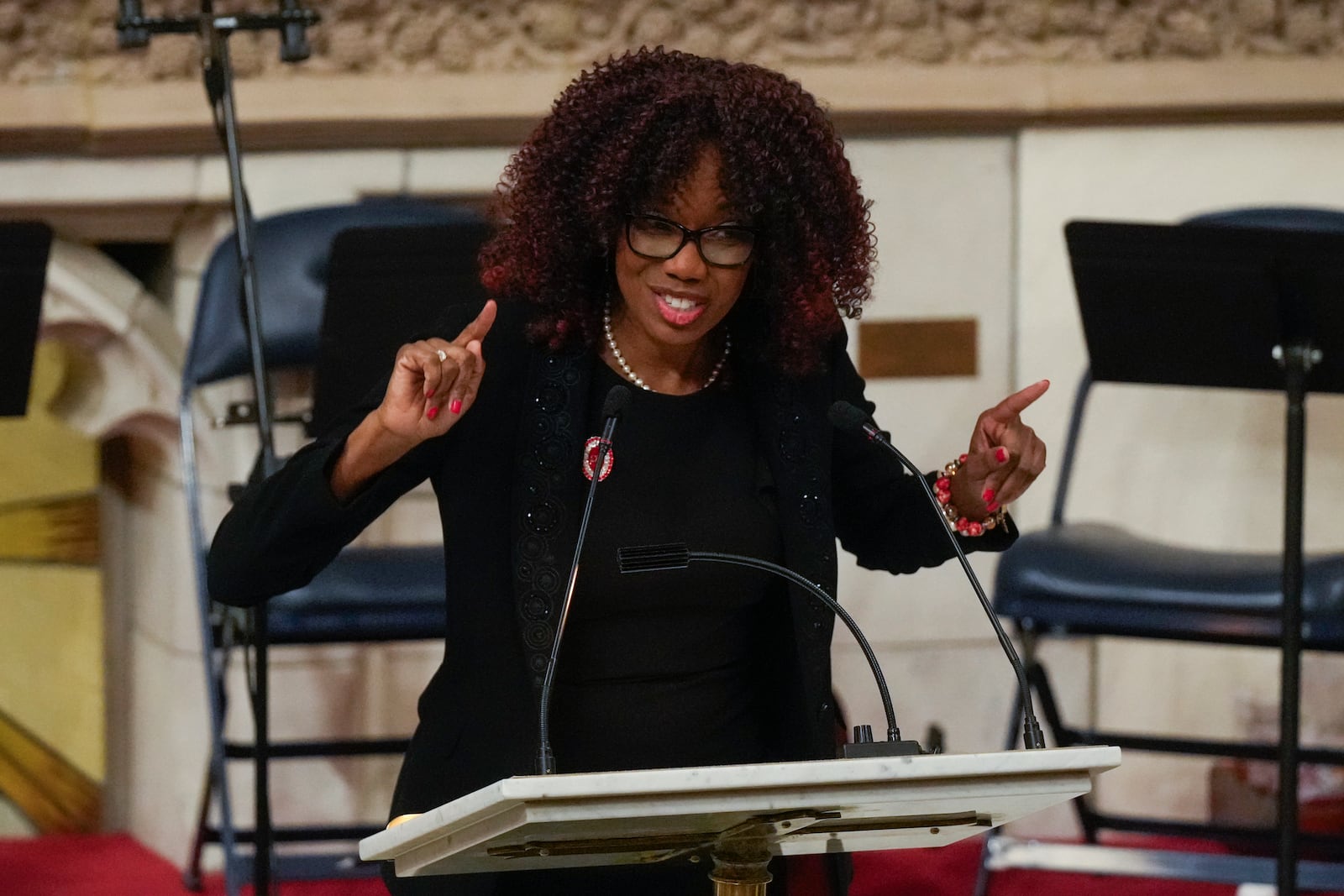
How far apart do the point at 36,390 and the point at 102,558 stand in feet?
1.30

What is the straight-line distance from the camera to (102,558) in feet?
12.7

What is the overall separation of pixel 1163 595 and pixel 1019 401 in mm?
1253

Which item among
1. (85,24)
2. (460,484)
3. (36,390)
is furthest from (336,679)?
(460,484)

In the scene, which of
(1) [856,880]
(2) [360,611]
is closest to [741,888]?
(2) [360,611]

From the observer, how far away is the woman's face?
79.0 inches

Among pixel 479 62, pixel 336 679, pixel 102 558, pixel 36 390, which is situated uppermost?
pixel 479 62

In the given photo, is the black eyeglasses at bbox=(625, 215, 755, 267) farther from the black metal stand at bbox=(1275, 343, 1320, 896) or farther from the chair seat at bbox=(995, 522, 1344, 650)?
the chair seat at bbox=(995, 522, 1344, 650)

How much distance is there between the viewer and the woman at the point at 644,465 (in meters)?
1.98

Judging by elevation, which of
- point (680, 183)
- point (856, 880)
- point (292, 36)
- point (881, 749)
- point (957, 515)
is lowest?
Result: point (856, 880)

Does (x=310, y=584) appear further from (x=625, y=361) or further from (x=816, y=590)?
(x=816, y=590)

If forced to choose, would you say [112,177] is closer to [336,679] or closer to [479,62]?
[479,62]

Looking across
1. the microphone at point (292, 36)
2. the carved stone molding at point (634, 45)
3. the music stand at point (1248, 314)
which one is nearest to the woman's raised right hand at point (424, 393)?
the microphone at point (292, 36)

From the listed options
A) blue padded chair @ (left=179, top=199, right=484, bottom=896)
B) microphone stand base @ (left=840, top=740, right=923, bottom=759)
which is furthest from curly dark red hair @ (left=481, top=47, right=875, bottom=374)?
blue padded chair @ (left=179, top=199, right=484, bottom=896)

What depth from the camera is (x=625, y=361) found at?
2152 millimetres
